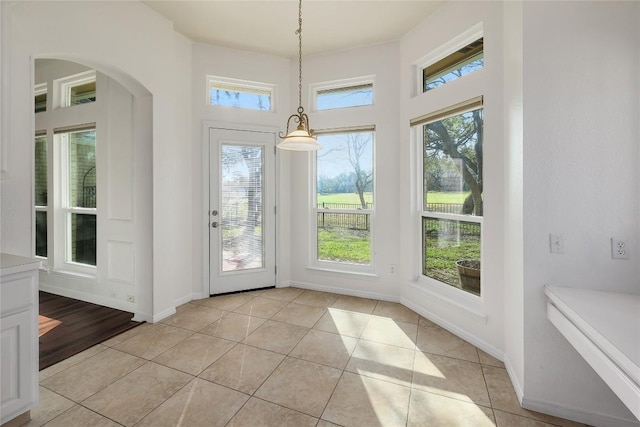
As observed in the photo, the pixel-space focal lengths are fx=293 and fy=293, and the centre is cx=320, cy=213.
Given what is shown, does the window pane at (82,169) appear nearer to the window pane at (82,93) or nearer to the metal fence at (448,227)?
the window pane at (82,93)

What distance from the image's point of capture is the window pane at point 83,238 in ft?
11.7

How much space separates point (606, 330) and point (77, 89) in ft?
17.7

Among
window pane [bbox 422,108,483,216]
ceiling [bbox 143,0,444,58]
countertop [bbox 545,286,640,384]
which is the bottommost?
countertop [bbox 545,286,640,384]

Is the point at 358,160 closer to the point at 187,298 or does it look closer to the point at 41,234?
the point at 187,298

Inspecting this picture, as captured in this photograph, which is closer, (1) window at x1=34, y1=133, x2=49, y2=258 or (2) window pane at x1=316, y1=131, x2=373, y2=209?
(2) window pane at x1=316, y1=131, x2=373, y2=209

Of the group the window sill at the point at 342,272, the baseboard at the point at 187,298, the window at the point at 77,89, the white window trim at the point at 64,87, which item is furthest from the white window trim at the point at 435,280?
the white window trim at the point at 64,87

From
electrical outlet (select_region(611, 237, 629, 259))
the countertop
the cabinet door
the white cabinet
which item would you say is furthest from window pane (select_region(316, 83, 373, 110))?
the cabinet door

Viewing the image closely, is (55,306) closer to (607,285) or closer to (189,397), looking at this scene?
(189,397)

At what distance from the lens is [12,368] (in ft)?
5.24

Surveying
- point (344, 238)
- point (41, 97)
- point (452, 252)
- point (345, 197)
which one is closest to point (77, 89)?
point (41, 97)

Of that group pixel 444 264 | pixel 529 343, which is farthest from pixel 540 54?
pixel 444 264

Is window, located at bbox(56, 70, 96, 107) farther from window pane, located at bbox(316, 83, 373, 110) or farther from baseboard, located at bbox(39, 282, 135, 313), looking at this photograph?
window pane, located at bbox(316, 83, 373, 110)

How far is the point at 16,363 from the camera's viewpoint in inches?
63.4

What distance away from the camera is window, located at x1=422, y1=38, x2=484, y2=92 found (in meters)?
2.62
